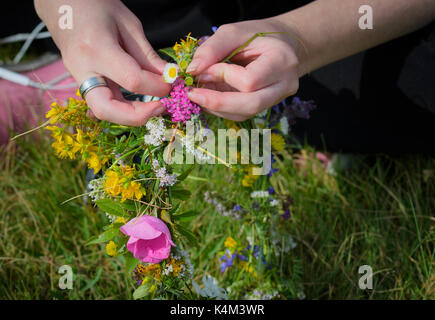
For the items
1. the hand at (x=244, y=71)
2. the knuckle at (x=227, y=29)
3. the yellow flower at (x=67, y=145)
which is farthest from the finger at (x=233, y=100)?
the yellow flower at (x=67, y=145)

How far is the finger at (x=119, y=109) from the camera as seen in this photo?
2.05 feet

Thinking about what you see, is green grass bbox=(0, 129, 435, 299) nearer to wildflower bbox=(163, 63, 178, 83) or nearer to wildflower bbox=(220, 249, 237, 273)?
wildflower bbox=(220, 249, 237, 273)

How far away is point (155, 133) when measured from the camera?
0.62m

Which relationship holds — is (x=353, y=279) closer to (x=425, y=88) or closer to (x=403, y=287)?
(x=403, y=287)

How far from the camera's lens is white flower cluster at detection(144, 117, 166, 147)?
612mm

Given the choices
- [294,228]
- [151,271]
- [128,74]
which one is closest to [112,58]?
[128,74]

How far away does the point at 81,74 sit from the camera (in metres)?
0.68

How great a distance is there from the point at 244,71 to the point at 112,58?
0.22 metres

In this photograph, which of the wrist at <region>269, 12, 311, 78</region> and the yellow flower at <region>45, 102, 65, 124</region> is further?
the wrist at <region>269, 12, 311, 78</region>

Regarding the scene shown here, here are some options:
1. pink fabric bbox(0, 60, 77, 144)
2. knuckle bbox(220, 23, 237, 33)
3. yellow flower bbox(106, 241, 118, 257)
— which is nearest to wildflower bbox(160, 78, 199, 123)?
knuckle bbox(220, 23, 237, 33)

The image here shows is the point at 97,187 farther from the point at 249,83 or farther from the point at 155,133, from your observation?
the point at 249,83

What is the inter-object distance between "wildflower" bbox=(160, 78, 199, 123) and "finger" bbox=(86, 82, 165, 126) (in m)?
0.02

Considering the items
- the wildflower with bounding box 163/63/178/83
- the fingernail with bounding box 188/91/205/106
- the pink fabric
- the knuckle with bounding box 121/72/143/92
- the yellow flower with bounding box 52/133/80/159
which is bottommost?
the yellow flower with bounding box 52/133/80/159

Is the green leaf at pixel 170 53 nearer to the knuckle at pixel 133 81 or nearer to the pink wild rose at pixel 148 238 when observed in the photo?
the knuckle at pixel 133 81
